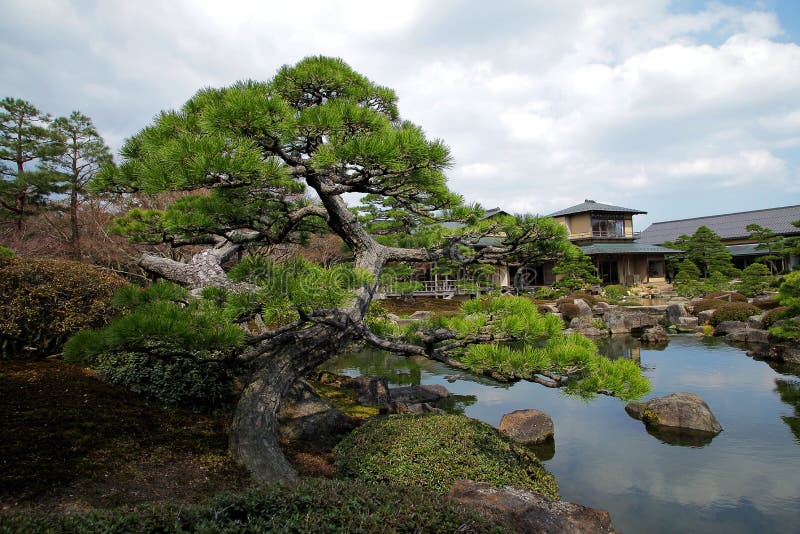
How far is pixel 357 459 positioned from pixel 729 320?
608 inches

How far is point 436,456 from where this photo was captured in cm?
398

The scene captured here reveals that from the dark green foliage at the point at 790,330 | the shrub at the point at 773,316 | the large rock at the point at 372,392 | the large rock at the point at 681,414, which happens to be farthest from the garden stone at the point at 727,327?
the large rock at the point at 372,392

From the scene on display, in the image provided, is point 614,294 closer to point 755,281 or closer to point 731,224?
point 755,281

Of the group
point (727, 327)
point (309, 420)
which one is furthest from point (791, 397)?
point (309, 420)

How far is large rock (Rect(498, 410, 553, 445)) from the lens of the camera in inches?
234

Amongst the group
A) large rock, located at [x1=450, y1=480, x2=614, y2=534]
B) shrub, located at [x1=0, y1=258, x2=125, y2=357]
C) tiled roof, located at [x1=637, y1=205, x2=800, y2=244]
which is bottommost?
large rock, located at [x1=450, y1=480, x2=614, y2=534]

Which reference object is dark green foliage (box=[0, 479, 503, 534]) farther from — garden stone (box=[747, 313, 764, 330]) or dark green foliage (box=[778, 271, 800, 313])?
garden stone (box=[747, 313, 764, 330])

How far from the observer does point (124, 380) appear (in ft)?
15.8

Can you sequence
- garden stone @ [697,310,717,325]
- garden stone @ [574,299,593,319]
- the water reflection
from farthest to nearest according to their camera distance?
garden stone @ [574,299,593,319] < garden stone @ [697,310,717,325] < the water reflection

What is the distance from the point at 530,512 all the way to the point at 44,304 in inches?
226

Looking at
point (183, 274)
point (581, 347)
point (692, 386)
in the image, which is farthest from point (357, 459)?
point (692, 386)

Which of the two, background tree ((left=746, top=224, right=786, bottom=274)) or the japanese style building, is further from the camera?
the japanese style building

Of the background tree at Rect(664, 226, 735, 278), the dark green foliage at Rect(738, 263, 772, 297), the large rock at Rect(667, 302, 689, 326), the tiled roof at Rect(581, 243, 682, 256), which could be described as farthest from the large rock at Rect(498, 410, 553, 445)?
the background tree at Rect(664, 226, 735, 278)

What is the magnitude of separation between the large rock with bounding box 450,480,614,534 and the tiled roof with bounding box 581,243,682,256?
25.5 metres
